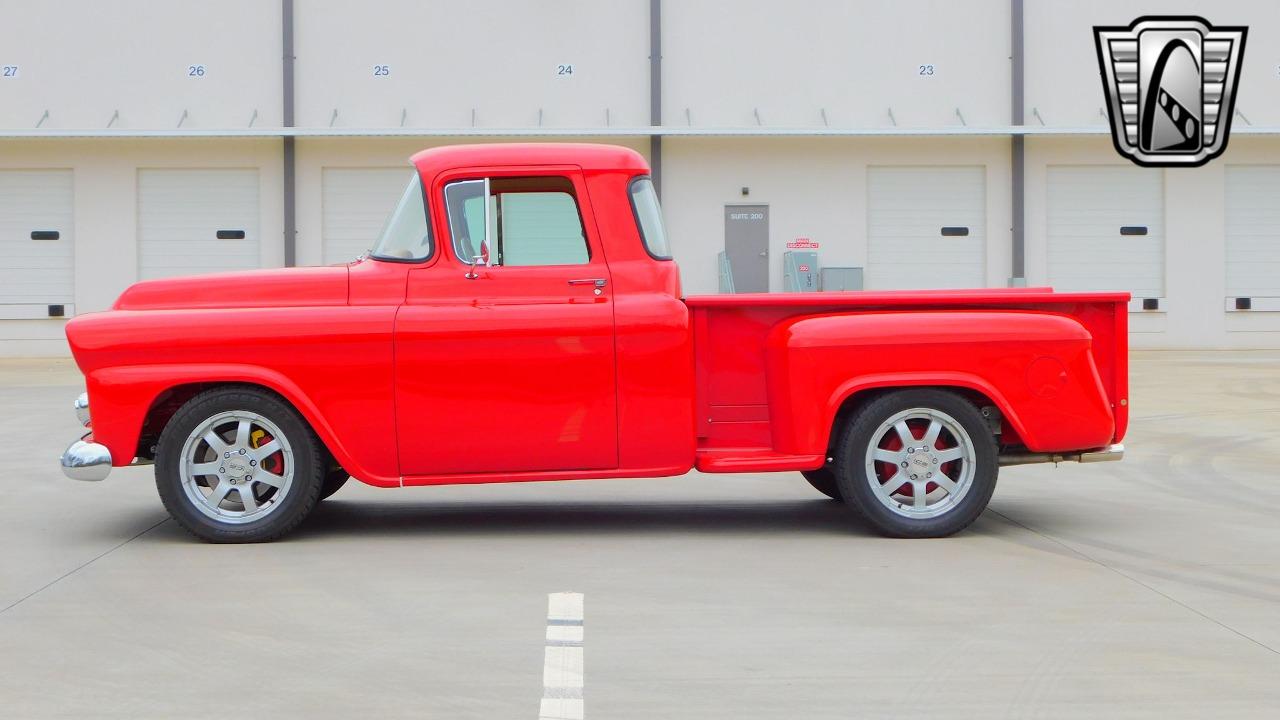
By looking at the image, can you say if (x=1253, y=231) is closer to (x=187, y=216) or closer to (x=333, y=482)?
(x=187, y=216)

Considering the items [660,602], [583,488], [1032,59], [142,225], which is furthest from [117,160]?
[660,602]

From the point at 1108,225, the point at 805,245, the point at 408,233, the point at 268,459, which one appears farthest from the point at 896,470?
the point at 1108,225

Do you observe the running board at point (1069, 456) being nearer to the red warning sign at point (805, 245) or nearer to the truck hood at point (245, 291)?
the truck hood at point (245, 291)

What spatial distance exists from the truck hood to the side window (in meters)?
0.68

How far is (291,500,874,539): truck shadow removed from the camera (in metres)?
7.77

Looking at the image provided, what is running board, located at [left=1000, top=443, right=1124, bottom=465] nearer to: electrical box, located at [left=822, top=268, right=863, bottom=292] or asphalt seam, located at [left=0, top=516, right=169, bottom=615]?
asphalt seam, located at [left=0, top=516, right=169, bottom=615]

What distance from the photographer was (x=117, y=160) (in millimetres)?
27141

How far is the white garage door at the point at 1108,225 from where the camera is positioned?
2766 cm

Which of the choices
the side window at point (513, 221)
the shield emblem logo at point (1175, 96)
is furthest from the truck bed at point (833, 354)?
the shield emblem logo at point (1175, 96)

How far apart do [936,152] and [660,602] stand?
2285cm

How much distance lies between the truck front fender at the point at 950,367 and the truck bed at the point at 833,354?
0.03 feet

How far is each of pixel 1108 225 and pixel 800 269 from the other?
20.0 ft

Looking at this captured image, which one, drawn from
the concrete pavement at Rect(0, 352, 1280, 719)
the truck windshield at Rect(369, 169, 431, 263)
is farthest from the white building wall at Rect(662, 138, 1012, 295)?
the truck windshield at Rect(369, 169, 431, 263)

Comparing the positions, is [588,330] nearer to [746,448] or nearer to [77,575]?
[746,448]
